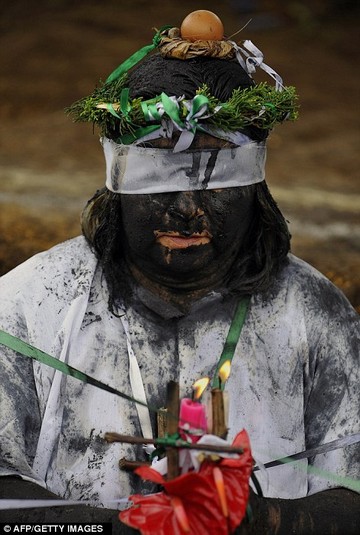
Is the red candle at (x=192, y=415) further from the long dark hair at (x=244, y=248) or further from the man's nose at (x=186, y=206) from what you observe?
the long dark hair at (x=244, y=248)

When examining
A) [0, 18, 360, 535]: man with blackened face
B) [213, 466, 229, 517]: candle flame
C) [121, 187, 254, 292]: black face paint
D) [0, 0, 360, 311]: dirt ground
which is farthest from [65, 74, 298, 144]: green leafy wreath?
[0, 0, 360, 311]: dirt ground

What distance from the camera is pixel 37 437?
15.7 feet

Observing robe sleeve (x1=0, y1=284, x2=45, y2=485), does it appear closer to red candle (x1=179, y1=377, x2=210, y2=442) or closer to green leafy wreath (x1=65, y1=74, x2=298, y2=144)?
green leafy wreath (x1=65, y1=74, x2=298, y2=144)

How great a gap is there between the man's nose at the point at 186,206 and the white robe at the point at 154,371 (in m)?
0.42

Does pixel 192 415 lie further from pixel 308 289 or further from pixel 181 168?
pixel 308 289

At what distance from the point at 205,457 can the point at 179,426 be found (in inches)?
4.6

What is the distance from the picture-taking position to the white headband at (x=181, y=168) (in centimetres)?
455

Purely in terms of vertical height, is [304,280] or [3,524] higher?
[304,280]

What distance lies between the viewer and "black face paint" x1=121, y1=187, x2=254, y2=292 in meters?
4.55

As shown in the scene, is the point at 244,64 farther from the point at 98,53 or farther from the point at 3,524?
the point at 98,53

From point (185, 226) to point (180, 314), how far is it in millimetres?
443

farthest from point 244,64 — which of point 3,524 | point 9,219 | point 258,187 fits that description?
point 9,219

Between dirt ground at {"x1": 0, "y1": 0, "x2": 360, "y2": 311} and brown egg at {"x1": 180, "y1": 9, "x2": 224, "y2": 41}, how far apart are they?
3461mm

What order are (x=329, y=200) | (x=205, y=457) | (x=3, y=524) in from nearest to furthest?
1. (x=205, y=457)
2. (x=3, y=524)
3. (x=329, y=200)
